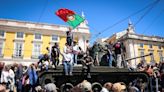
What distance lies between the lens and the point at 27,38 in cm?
3947

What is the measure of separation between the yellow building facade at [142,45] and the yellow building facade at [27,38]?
9.89 metres

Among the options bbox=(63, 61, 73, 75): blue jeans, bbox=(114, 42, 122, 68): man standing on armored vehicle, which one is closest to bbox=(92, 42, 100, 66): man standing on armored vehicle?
bbox=(114, 42, 122, 68): man standing on armored vehicle

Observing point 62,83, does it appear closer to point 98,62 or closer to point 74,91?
point 98,62

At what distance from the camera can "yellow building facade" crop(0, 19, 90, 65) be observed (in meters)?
37.8

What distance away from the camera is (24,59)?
38031mm

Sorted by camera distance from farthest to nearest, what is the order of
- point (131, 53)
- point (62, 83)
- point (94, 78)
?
point (131, 53) → point (94, 78) → point (62, 83)

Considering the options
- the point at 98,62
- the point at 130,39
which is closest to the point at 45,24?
the point at 130,39

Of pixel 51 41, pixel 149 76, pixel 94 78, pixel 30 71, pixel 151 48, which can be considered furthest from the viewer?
pixel 151 48

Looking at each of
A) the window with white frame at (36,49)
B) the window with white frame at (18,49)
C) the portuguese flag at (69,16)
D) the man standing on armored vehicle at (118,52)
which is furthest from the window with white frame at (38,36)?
the man standing on armored vehicle at (118,52)

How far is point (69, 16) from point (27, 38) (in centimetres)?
2315

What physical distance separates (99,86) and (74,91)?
22.7 ft

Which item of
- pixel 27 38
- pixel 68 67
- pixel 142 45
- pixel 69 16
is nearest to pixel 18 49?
pixel 27 38

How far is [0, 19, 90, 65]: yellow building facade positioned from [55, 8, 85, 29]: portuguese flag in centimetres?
2195

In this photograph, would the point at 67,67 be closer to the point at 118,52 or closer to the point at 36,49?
the point at 118,52
